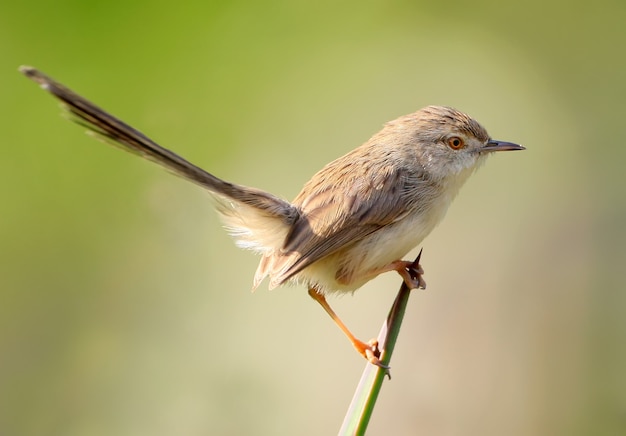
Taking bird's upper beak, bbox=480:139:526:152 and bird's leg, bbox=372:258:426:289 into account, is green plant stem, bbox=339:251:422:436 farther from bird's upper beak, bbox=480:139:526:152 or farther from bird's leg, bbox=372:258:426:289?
bird's upper beak, bbox=480:139:526:152

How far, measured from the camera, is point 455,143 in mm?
3352

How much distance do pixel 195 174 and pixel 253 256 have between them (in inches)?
74.4

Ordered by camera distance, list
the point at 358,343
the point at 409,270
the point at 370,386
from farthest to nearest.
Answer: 1. the point at 358,343
2. the point at 409,270
3. the point at 370,386

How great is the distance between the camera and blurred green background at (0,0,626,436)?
369 cm

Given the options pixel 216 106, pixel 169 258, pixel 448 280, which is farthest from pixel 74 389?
pixel 448 280

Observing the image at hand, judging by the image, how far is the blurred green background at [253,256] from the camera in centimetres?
369

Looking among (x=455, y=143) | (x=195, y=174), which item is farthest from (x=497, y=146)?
(x=195, y=174)

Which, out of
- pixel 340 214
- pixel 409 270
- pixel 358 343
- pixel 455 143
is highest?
pixel 455 143

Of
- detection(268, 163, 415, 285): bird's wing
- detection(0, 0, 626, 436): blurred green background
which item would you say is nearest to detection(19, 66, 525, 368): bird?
detection(268, 163, 415, 285): bird's wing

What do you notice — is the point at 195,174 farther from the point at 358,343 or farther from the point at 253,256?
the point at 253,256

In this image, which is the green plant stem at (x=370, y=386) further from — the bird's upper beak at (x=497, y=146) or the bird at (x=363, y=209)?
the bird's upper beak at (x=497, y=146)

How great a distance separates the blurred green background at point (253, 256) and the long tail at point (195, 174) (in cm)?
88

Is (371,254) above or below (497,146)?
below

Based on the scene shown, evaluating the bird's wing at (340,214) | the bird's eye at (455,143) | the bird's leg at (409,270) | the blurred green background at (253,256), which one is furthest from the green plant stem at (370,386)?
the blurred green background at (253,256)
